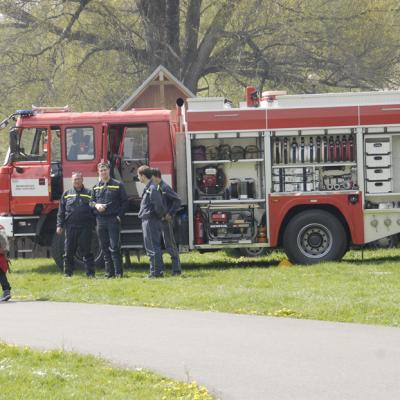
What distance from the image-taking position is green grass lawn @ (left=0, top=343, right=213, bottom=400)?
7898 mm

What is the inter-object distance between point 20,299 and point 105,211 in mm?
2709

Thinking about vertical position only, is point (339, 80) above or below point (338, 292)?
above

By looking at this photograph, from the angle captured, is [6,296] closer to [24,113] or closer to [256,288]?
[256,288]

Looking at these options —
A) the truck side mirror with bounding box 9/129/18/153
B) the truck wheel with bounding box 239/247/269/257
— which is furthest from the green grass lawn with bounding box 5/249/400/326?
the truck side mirror with bounding box 9/129/18/153

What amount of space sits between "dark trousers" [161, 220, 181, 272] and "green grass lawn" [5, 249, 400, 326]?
0.20 metres

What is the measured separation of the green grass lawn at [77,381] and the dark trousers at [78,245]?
709 centimetres

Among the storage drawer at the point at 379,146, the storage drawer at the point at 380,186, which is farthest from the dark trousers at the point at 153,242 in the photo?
the storage drawer at the point at 379,146

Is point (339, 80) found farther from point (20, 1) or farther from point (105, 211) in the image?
point (105, 211)

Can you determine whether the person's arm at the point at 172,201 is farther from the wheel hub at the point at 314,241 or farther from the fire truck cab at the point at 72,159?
the wheel hub at the point at 314,241

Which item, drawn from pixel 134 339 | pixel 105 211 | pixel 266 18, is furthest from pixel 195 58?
pixel 134 339

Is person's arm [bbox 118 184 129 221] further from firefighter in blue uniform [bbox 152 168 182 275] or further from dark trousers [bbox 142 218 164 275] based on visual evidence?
firefighter in blue uniform [bbox 152 168 182 275]

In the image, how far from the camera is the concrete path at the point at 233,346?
8.12m

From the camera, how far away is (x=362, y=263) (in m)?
17.4

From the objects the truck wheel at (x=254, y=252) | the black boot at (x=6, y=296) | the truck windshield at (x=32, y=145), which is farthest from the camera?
the truck wheel at (x=254, y=252)
